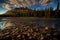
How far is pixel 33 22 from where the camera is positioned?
122 inches

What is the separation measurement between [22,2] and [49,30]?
985mm

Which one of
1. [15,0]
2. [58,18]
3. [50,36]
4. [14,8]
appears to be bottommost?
[50,36]

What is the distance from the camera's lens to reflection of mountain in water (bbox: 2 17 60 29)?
3018 millimetres

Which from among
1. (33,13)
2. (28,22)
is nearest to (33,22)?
(28,22)

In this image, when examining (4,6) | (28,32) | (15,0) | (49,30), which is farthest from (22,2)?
(49,30)

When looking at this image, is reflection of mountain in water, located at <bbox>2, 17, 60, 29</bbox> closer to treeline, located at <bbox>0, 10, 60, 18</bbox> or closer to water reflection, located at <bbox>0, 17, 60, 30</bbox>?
water reflection, located at <bbox>0, 17, 60, 30</bbox>

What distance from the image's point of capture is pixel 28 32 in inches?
121

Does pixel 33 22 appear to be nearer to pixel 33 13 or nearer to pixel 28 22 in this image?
pixel 28 22

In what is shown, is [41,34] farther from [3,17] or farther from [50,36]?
[3,17]

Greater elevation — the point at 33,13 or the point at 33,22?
the point at 33,13

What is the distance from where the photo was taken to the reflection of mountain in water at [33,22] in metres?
3.02

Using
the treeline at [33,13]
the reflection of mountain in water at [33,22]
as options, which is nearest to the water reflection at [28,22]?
→ the reflection of mountain in water at [33,22]

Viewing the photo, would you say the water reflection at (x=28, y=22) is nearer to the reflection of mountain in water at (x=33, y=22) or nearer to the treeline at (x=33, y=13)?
the reflection of mountain in water at (x=33, y=22)

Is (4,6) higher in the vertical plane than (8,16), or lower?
higher
